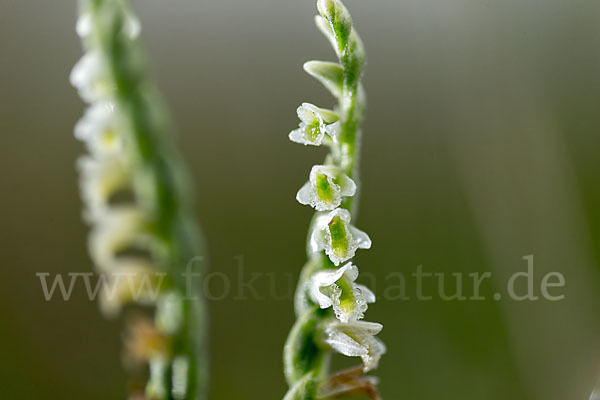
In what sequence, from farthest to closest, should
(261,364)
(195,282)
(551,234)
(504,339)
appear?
(261,364)
(504,339)
(551,234)
(195,282)

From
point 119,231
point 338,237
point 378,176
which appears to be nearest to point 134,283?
point 119,231

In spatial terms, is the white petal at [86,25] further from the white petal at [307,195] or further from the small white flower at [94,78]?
the white petal at [307,195]

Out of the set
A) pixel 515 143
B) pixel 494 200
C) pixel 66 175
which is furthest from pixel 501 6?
pixel 66 175

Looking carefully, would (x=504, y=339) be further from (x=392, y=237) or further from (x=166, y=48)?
(x=166, y=48)

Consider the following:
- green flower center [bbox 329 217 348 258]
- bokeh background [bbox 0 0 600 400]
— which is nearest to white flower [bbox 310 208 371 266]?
green flower center [bbox 329 217 348 258]

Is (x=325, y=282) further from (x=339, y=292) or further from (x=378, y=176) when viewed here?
(x=378, y=176)

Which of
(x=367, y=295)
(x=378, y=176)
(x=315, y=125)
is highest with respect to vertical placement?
(x=315, y=125)
